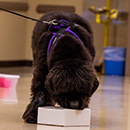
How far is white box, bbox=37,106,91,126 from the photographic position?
2451mm

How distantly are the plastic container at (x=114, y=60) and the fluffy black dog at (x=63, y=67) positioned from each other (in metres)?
4.41

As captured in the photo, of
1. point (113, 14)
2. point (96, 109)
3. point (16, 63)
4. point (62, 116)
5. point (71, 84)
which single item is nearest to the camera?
point (71, 84)

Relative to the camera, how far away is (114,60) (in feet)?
24.3

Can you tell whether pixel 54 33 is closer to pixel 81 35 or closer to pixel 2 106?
pixel 81 35

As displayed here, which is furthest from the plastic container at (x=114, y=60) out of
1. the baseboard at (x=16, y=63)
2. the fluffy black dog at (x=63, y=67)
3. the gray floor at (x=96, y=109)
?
the fluffy black dog at (x=63, y=67)

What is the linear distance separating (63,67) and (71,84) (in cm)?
13

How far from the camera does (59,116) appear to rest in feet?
8.13

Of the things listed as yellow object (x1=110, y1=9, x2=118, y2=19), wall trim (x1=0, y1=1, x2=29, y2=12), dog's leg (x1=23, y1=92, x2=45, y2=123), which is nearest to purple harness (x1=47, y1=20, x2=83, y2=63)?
dog's leg (x1=23, y1=92, x2=45, y2=123)

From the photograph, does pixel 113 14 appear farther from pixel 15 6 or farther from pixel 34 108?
pixel 34 108

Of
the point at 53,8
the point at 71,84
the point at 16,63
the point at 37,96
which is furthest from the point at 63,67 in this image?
the point at 16,63

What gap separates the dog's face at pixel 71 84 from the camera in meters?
2.29

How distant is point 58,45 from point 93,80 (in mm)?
344

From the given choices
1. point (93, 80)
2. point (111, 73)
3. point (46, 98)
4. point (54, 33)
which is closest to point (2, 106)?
point (46, 98)

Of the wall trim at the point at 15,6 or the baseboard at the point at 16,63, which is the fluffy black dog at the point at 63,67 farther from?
the baseboard at the point at 16,63
